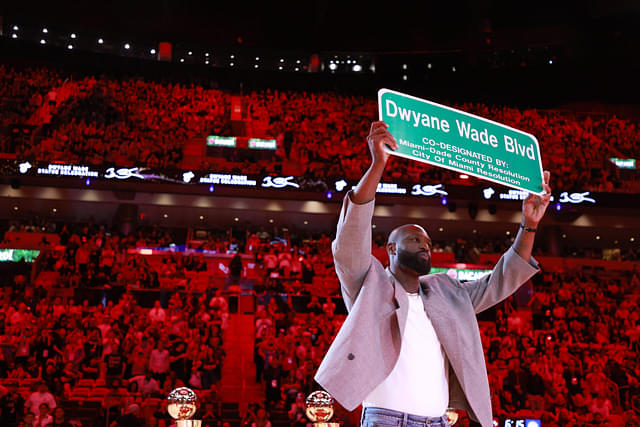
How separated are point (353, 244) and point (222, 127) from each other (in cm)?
2375

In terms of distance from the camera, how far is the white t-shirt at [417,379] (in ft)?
8.86

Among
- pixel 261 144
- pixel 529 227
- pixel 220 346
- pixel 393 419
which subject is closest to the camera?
pixel 393 419

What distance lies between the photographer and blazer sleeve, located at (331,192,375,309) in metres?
2.72

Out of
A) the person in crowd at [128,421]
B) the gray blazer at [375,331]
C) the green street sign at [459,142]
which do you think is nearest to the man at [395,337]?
the gray blazer at [375,331]

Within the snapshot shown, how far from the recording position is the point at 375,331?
2.70 meters

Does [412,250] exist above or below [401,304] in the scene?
above

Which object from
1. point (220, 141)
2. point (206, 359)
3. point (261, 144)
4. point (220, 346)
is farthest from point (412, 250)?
point (220, 141)

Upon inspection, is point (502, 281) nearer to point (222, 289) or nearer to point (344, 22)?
point (222, 289)

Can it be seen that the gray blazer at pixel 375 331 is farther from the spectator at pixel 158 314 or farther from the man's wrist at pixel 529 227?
the spectator at pixel 158 314

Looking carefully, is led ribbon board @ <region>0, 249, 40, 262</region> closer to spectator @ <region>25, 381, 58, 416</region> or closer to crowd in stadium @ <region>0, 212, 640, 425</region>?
crowd in stadium @ <region>0, 212, 640, 425</region>

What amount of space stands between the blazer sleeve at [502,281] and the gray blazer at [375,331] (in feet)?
0.57

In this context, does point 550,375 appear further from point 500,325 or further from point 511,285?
point 511,285

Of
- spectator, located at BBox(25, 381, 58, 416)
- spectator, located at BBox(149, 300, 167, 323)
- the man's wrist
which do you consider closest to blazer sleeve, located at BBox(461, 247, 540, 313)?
the man's wrist

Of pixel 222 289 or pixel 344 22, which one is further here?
pixel 344 22
